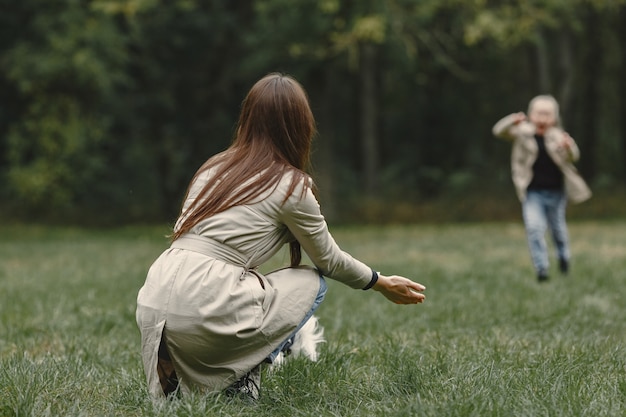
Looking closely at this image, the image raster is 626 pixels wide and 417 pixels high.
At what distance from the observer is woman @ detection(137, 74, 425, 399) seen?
146 inches

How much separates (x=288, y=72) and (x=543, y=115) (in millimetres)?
13024

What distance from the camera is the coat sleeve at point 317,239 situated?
12.5 feet

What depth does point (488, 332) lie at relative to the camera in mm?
6262

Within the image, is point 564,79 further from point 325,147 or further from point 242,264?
point 242,264

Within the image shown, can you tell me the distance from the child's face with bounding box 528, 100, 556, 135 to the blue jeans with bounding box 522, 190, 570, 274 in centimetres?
71

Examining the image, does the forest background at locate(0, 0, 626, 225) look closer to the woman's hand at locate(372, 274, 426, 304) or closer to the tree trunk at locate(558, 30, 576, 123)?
the tree trunk at locate(558, 30, 576, 123)

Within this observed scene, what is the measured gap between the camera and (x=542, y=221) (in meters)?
9.51

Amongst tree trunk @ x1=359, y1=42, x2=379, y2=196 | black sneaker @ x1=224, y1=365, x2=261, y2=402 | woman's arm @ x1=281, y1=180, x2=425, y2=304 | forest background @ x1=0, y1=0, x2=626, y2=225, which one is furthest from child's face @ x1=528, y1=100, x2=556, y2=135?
tree trunk @ x1=359, y1=42, x2=379, y2=196

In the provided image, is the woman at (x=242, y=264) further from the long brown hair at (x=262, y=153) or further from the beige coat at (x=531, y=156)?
the beige coat at (x=531, y=156)

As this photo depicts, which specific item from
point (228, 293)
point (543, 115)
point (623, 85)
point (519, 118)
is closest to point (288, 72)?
point (623, 85)

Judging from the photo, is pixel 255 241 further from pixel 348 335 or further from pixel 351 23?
pixel 351 23

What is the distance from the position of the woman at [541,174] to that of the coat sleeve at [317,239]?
5.53 metres

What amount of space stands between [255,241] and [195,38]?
2245cm

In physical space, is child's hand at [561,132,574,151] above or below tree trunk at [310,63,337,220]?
above
